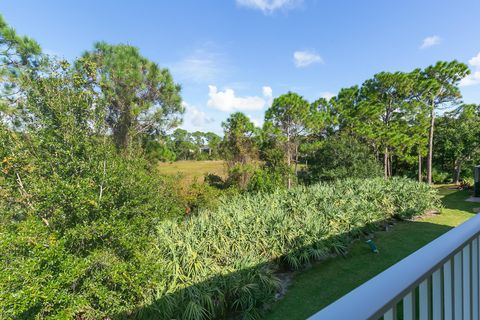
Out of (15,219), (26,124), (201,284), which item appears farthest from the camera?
(26,124)

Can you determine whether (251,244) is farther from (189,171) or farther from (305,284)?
(189,171)

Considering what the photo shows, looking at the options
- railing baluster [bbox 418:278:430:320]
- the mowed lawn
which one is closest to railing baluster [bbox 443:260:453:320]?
railing baluster [bbox 418:278:430:320]

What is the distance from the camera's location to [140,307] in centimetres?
303

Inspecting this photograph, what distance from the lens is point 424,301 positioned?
73cm

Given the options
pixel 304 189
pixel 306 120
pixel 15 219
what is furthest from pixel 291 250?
pixel 306 120

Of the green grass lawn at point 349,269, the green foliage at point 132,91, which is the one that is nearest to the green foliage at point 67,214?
the green grass lawn at point 349,269

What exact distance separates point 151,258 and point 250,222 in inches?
→ 78.6

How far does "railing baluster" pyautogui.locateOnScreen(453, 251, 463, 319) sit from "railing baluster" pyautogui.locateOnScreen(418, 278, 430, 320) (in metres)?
0.21

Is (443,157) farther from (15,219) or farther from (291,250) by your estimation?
(15,219)

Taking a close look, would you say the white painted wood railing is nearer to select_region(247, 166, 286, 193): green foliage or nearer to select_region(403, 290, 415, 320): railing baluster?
select_region(403, 290, 415, 320): railing baluster

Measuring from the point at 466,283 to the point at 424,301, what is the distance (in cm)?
37

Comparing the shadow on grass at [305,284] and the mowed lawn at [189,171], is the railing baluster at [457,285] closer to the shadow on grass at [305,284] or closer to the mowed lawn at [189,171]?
the shadow on grass at [305,284]

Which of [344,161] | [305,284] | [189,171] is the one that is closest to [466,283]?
[305,284]

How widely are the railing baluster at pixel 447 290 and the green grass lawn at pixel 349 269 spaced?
284 centimetres
